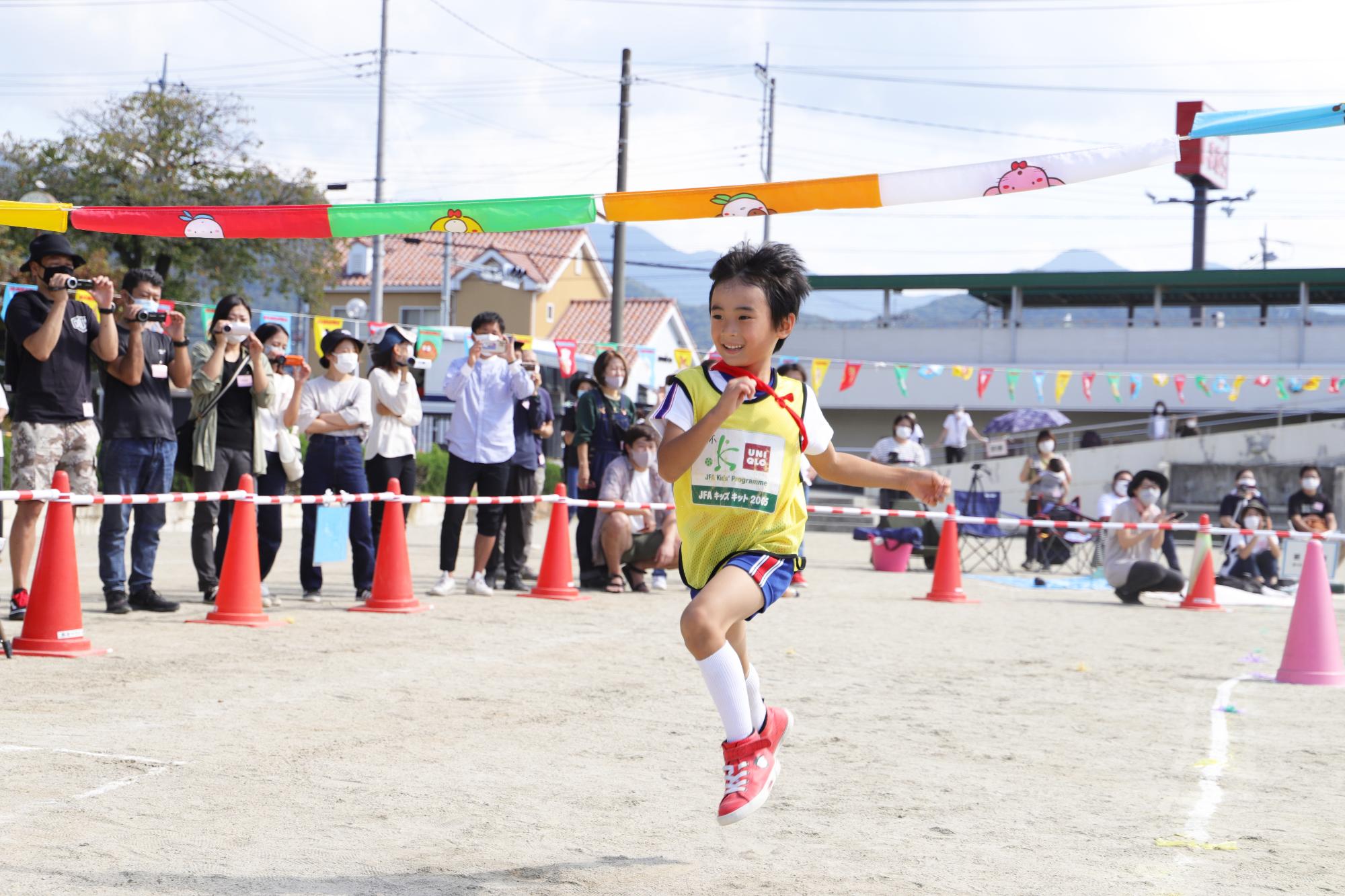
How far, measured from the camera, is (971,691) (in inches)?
295

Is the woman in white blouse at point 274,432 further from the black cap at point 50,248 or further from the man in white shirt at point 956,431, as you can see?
the man in white shirt at point 956,431

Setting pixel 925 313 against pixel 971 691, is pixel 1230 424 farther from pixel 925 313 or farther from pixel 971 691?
pixel 971 691

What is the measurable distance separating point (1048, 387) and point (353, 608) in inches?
1390

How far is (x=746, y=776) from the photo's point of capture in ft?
13.1

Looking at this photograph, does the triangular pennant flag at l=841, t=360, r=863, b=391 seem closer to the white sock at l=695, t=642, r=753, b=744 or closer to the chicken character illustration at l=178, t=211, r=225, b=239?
the chicken character illustration at l=178, t=211, r=225, b=239

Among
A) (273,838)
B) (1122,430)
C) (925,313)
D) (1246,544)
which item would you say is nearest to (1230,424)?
(1122,430)

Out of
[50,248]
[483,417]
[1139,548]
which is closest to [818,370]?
[1139,548]

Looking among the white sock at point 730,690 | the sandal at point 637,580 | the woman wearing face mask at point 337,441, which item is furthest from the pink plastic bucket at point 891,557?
the white sock at point 730,690

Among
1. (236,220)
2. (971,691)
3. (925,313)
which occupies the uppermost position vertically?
(925,313)

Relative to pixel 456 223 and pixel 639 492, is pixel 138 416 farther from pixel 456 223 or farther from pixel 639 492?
pixel 639 492

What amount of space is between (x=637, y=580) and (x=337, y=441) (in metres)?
3.18

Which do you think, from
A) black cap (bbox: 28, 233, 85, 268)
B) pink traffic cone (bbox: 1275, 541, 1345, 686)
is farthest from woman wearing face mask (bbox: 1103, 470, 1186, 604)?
black cap (bbox: 28, 233, 85, 268)

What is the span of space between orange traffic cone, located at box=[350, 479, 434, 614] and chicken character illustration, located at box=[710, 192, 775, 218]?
4309 mm

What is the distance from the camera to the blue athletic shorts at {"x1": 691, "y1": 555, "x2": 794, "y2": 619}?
4.15 metres
